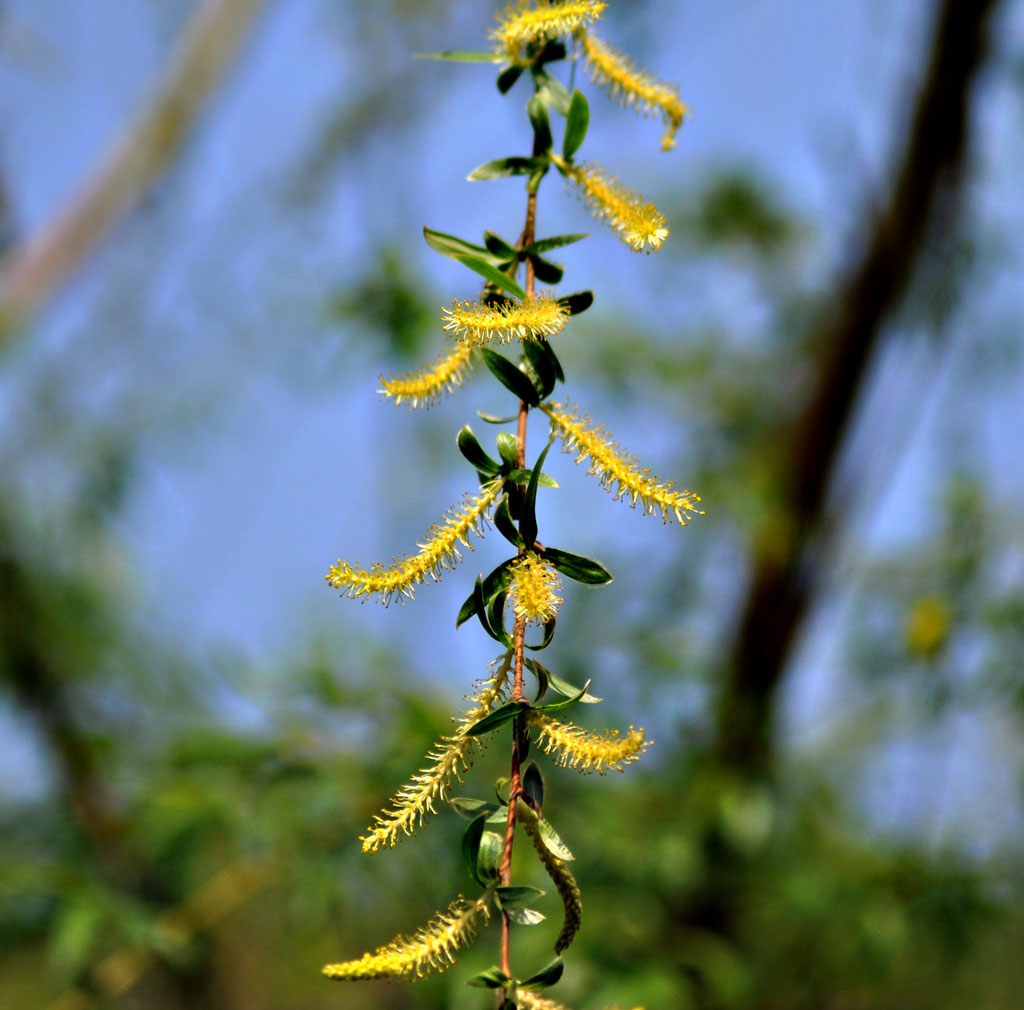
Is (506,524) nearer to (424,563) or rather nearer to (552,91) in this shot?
(424,563)

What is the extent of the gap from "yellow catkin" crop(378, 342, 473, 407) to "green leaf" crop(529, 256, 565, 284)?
0.06 m

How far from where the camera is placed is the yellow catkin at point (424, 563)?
38cm

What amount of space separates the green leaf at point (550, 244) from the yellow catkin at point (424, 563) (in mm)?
120

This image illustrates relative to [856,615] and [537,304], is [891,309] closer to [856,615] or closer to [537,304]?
[856,615]

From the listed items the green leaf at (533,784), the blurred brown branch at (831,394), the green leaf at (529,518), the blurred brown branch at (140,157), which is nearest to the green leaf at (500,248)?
the green leaf at (529,518)

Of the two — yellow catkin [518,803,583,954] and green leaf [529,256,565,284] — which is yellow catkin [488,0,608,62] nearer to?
green leaf [529,256,565,284]

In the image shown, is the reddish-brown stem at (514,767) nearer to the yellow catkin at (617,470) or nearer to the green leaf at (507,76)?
the yellow catkin at (617,470)

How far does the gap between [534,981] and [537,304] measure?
25 centimetres

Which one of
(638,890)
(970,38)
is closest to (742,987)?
(638,890)

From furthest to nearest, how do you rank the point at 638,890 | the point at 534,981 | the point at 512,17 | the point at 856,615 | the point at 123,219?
the point at 123,219 < the point at 856,615 < the point at 638,890 < the point at 512,17 < the point at 534,981

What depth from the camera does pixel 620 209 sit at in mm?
451

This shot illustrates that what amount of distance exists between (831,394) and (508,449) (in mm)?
1719

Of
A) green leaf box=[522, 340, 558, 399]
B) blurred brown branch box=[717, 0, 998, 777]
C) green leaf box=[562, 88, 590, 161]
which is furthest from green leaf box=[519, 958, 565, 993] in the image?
blurred brown branch box=[717, 0, 998, 777]

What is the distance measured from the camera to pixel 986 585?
1684mm
